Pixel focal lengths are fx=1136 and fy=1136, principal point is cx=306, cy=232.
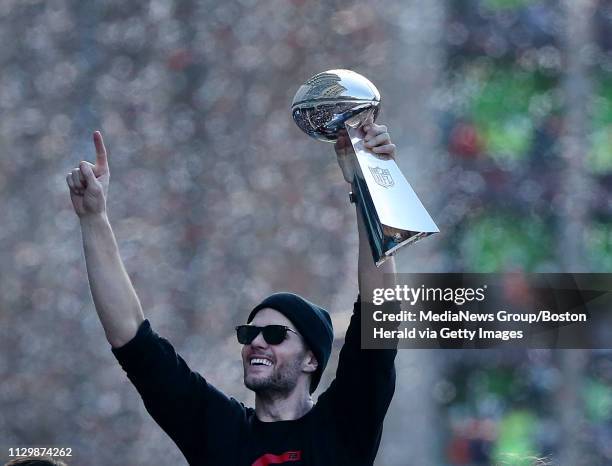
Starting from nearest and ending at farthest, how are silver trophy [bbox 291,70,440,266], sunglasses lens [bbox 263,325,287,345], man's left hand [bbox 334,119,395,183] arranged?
1. silver trophy [bbox 291,70,440,266]
2. man's left hand [bbox 334,119,395,183]
3. sunglasses lens [bbox 263,325,287,345]

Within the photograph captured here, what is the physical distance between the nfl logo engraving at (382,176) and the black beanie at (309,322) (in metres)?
0.36

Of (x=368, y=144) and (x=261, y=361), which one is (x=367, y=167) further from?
(x=261, y=361)

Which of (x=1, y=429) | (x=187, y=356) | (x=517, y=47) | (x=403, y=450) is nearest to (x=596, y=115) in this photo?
(x=517, y=47)

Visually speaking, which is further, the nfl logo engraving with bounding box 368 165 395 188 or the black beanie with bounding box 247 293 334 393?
the black beanie with bounding box 247 293 334 393

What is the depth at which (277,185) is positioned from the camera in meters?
4.71

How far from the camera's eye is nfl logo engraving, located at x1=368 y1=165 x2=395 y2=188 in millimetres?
2030

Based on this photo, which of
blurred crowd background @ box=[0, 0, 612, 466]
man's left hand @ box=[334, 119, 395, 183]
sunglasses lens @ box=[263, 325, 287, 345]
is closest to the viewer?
man's left hand @ box=[334, 119, 395, 183]

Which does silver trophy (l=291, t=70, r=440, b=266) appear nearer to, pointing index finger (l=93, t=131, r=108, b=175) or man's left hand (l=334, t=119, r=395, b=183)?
man's left hand (l=334, t=119, r=395, b=183)

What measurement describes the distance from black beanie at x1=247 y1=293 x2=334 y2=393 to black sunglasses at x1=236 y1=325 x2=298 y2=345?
44 millimetres

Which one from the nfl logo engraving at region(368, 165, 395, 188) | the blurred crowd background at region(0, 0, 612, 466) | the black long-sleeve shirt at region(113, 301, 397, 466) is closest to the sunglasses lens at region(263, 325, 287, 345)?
the black long-sleeve shirt at region(113, 301, 397, 466)

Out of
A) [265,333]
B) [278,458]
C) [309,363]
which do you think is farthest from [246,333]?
[278,458]

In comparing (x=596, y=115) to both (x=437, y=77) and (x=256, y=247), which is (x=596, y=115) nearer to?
(x=437, y=77)

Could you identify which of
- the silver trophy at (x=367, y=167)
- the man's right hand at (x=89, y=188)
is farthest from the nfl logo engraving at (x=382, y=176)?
the man's right hand at (x=89, y=188)

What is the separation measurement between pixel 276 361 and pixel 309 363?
9 centimetres
